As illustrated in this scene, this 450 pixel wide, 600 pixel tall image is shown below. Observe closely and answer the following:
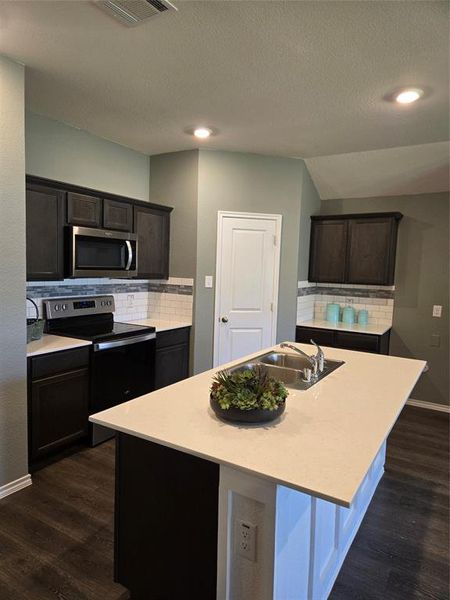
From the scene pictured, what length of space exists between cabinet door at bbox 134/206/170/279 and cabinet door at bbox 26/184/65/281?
877 mm

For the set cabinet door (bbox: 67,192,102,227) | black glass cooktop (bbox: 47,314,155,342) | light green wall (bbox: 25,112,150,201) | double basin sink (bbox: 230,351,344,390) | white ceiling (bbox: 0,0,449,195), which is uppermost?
white ceiling (bbox: 0,0,449,195)

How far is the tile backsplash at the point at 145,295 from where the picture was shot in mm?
3842

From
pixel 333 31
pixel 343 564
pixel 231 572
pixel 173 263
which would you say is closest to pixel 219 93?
pixel 333 31

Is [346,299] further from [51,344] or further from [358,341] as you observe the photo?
[51,344]

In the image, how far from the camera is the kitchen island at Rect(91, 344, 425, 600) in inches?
51.7

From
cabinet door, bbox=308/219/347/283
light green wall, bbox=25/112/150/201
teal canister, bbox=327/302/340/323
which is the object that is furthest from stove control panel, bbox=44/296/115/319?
teal canister, bbox=327/302/340/323

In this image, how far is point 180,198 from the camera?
4203 mm

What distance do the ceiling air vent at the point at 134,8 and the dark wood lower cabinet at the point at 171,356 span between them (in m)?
2.49

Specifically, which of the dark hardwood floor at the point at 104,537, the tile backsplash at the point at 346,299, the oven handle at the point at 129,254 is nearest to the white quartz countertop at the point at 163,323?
the oven handle at the point at 129,254

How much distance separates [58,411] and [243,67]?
258cm

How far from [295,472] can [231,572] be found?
47 cm

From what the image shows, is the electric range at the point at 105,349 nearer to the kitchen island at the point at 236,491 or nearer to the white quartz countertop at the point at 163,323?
the white quartz countertop at the point at 163,323

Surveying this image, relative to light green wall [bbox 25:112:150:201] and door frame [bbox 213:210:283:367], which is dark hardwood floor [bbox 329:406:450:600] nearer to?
door frame [bbox 213:210:283:367]

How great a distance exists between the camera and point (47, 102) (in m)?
3.02
